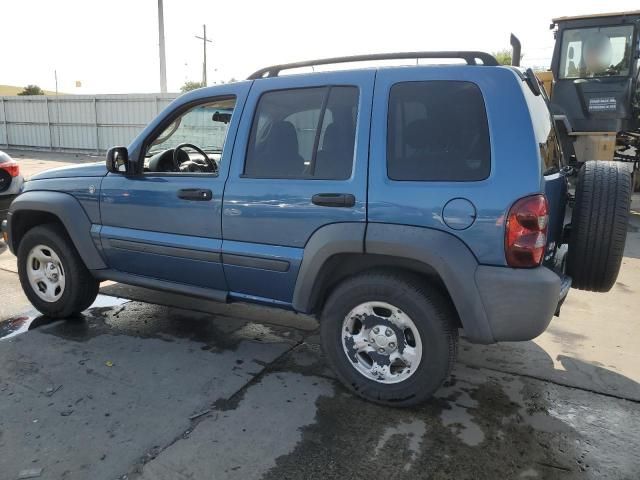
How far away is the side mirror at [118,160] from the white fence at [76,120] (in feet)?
51.3

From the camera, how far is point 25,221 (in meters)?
4.36

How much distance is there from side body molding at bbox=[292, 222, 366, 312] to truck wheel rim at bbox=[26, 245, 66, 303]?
2256 millimetres

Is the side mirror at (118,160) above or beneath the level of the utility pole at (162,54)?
beneath

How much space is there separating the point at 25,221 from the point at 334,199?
9.71 ft

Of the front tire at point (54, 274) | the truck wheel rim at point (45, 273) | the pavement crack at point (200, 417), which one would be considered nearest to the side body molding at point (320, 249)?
the pavement crack at point (200, 417)

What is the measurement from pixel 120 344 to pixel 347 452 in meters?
2.11

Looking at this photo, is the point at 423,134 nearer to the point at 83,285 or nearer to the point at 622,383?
the point at 622,383

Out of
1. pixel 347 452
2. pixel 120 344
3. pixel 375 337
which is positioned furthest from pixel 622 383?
pixel 120 344

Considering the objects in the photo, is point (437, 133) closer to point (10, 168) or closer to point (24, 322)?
point (24, 322)

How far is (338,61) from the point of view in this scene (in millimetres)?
3252

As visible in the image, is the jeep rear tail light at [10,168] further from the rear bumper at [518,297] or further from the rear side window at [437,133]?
the rear bumper at [518,297]

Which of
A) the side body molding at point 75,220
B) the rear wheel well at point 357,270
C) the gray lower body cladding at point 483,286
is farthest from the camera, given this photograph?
the side body molding at point 75,220

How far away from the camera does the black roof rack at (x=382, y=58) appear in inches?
111

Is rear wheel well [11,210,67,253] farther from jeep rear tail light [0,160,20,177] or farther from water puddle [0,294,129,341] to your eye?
jeep rear tail light [0,160,20,177]
